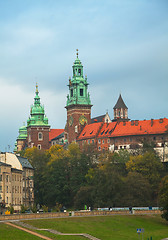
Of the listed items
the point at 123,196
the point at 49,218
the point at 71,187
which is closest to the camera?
the point at 49,218

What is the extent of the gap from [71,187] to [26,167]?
19.1 meters

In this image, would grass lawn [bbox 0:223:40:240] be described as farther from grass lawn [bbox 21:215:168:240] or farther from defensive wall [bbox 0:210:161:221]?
defensive wall [bbox 0:210:161:221]

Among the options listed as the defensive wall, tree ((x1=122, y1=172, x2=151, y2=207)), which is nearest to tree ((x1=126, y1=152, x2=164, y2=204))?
tree ((x1=122, y1=172, x2=151, y2=207))

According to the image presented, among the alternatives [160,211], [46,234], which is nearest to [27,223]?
[46,234]

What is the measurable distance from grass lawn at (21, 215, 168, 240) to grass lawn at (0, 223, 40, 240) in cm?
359

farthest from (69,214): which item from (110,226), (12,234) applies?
(12,234)

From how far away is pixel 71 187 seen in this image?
173375mm

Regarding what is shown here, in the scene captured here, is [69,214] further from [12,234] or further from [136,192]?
[136,192]

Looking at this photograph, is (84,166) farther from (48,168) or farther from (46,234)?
(46,234)

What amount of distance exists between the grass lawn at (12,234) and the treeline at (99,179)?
42.1 m

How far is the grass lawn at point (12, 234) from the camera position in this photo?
82562mm

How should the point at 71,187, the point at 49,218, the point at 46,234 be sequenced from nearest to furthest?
the point at 46,234 < the point at 49,218 < the point at 71,187

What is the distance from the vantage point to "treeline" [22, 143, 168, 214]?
145 m

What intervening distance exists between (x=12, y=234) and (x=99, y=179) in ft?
227
